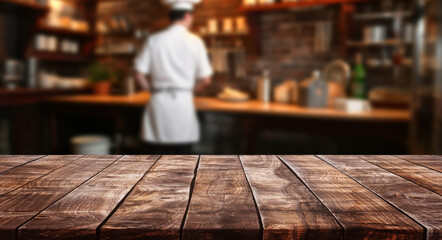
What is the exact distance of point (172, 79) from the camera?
3.07m

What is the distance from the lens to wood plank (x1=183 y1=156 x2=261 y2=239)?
0.65 meters

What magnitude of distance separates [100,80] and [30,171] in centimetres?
382

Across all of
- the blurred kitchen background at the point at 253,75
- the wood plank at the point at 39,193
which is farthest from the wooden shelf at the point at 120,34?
the wood plank at the point at 39,193

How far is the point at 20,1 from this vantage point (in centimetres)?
398

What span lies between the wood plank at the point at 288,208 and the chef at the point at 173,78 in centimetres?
208

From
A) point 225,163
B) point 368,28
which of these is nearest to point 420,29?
point 368,28

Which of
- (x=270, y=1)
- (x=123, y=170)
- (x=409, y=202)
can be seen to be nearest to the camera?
(x=409, y=202)

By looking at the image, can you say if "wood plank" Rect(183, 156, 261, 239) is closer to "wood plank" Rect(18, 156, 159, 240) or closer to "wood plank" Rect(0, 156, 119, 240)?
"wood plank" Rect(18, 156, 159, 240)

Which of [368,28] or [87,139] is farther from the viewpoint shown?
[87,139]

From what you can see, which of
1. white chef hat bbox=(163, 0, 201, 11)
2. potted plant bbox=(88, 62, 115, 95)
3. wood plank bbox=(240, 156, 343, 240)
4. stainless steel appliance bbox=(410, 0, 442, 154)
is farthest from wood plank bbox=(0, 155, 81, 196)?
potted plant bbox=(88, 62, 115, 95)

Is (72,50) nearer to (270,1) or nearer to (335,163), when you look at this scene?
(270,1)

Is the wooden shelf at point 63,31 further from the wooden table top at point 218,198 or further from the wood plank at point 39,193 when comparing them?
the wood plank at point 39,193

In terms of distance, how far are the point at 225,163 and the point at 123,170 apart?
286mm

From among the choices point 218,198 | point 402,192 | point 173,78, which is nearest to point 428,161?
point 402,192
